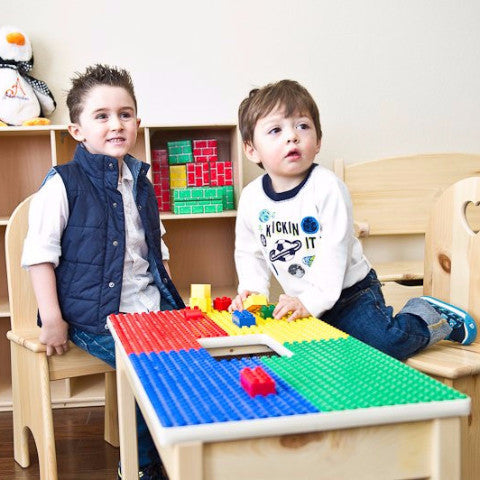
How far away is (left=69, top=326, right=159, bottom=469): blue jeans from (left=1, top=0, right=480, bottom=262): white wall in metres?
1.10

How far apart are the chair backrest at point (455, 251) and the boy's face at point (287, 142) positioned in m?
0.37

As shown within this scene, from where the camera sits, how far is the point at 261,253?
169 centimetres

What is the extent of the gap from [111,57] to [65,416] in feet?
4.47

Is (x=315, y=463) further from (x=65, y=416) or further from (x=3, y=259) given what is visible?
(x=3, y=259)

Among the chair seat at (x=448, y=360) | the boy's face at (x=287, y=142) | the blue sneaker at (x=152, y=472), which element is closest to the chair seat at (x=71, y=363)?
the blue sneaker at (x=152, y=472)

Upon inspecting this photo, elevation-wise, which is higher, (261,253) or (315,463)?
(261,253)

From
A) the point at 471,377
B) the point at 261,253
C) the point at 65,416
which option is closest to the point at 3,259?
the point at 65,416

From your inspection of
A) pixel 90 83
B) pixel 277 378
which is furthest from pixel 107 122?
pixel 277 378

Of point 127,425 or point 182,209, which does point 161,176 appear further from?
point 127,425

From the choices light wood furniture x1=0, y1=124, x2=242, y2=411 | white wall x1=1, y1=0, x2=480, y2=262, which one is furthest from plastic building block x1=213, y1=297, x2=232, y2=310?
white wall x1=1, y1=0, x2=480, y2=262

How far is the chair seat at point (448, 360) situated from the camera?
126 centimetres

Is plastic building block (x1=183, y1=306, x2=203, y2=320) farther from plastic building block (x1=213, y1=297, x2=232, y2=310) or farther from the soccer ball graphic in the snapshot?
the soccer ball graphic

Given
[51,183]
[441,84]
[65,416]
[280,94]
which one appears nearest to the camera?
[280,94]

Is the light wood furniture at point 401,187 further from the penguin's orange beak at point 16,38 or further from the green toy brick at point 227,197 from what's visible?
the penguin's orange beak at point 16,38
